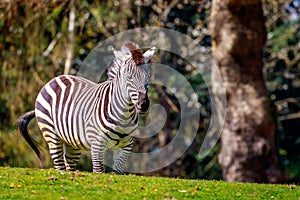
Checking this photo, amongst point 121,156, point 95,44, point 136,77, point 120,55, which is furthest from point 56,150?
point 95,44

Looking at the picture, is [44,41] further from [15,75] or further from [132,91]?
[132,91]

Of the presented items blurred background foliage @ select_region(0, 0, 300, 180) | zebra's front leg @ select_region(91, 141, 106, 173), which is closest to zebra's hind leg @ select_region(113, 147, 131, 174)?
zebra's front leg @ select_region(91, 141, 106, 173)

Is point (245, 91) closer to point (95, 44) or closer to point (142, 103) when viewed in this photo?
point (142, 103)

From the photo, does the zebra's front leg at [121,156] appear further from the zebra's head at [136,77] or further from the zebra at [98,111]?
the zebra's head at [136,77]

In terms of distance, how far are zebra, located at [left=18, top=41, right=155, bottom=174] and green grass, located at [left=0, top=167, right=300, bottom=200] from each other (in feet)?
2.11

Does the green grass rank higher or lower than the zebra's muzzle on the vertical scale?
lower

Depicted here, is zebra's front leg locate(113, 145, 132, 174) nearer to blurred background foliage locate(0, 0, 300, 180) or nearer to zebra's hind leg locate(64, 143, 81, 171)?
zebra's hind leg locate(64, 143, 81, 171)

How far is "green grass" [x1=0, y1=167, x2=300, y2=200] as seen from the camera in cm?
897

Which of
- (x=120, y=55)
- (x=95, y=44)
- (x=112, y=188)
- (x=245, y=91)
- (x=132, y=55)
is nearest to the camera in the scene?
(x=112, y=188)

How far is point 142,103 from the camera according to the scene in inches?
399

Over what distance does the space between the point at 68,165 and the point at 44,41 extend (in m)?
11.1

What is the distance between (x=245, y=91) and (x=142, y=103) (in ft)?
25.1

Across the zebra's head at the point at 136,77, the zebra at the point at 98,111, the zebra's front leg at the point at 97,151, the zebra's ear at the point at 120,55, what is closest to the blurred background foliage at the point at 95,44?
the zebra at the point at 98,111

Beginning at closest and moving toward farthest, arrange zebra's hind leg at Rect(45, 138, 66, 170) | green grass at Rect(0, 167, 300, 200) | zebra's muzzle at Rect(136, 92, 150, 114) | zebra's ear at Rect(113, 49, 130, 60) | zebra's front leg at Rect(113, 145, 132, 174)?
1. green grass at Rect(0, 167, 300, 200)
2. zebra's muzzle at Rect(136, 92, 150, 114)
3. zebra's ear at Rect(113, 49, 130, 60)
4. zebra's front leg at Rect(113, 145, 132, 174)
5. zebra's hind leg at Rect(45, 138, 66, 170)
